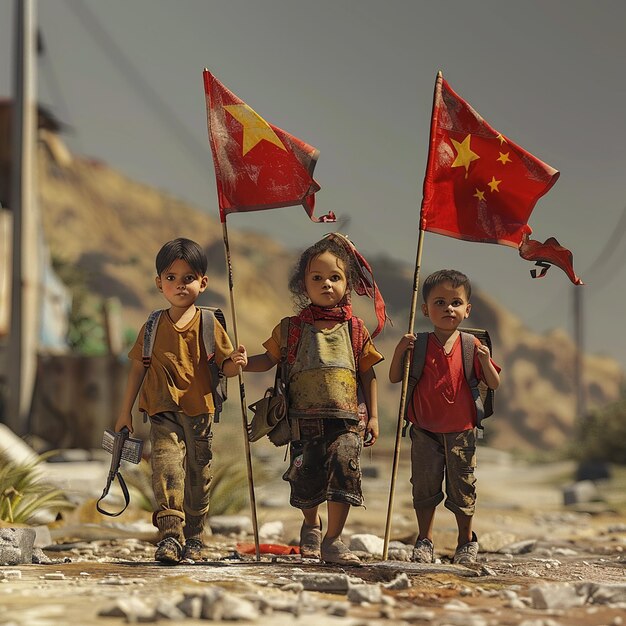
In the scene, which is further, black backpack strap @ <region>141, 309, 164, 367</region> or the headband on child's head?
the headband on child's head

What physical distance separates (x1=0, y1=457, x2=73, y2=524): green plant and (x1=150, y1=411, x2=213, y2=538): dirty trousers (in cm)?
159

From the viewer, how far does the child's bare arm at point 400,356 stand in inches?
254

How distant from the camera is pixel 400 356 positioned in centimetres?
654

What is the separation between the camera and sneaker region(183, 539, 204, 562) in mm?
6297

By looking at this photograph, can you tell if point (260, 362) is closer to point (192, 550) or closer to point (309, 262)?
point (309, 262)

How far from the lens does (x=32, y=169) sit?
15.6m

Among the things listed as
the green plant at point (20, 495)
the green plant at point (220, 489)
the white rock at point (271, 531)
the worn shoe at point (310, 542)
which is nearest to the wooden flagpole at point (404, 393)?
the worn shoe at point (310, 542)

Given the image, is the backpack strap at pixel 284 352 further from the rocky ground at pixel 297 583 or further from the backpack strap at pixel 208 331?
the rocky ground at pixel 297 583

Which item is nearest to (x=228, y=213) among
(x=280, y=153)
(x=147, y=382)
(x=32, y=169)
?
(x=280, y=153)

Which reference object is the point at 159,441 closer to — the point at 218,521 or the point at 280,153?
the point at 280,153

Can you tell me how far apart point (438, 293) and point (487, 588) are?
6.13 feet

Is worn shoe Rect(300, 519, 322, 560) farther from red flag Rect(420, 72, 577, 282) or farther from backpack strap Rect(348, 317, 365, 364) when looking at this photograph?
red flag Rect(420, 72, 577, 282)

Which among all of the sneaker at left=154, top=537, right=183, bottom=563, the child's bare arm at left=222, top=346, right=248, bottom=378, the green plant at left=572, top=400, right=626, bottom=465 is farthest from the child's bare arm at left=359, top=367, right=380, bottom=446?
the green plant at left=572, top=400, right=626, bottom=465

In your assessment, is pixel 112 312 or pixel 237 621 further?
pixel 112 312
